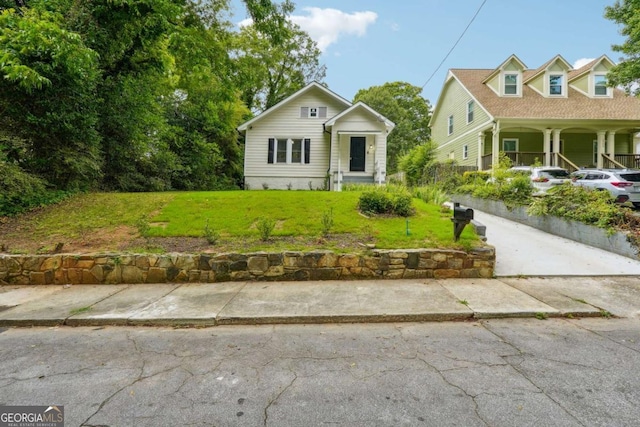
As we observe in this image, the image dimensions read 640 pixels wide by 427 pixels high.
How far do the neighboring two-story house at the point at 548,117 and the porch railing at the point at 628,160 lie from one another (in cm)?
4

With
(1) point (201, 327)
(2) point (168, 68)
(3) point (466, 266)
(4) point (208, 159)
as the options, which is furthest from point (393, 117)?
(1) point (201, 327)

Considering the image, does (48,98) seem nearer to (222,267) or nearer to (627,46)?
(222,267)

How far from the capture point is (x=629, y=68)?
1288cm

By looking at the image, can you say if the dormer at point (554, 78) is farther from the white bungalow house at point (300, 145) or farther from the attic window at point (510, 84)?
the white bungalow house at point (300, 145)

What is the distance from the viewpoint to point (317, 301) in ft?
14.8

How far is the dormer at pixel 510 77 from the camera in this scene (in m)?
19.1

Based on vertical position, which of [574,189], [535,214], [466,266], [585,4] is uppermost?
[585,4]

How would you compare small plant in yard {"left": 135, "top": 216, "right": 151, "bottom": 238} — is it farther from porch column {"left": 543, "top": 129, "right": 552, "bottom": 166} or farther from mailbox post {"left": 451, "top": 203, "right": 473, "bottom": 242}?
porch column {"left": 543, "top": 129, "right": 552, "bottom": 166}

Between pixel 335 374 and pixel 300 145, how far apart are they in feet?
53.0

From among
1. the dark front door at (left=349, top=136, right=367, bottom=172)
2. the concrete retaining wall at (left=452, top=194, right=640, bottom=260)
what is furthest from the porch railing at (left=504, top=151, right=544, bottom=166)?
the dark front door at (left=349, top=136, right=367, bottom=172)

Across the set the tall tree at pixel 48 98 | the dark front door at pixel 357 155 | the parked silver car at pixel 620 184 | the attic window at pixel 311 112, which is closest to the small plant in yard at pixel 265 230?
the tall tree at pixel 48 98

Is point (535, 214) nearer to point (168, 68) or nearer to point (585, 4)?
point (585, 4)

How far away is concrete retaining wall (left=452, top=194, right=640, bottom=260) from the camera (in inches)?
264

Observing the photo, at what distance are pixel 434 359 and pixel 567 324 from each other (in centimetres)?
212
